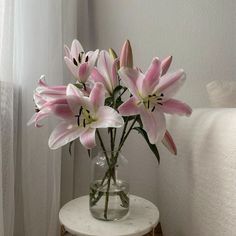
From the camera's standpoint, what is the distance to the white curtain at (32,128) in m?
0.90

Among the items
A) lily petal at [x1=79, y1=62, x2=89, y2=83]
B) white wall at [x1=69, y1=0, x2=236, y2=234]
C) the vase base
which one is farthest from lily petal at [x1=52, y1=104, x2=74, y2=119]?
white wall at [x1=69, y1=0, x2=236, y2=234]

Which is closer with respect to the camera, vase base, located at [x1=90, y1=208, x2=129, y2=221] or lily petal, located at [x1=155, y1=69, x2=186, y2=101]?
lily petal, located at [x1=155, y1=69, x2=186, y2=101]

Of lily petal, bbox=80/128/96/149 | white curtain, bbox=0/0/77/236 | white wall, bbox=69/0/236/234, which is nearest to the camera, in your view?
lily petal, bbox=80/128/96/149

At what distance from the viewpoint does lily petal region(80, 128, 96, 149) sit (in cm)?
56

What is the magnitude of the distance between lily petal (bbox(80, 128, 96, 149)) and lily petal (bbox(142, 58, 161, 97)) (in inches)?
5.6

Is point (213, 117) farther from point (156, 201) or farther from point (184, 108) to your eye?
point (156, 201)

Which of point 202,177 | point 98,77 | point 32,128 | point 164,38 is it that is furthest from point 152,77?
point 164,38

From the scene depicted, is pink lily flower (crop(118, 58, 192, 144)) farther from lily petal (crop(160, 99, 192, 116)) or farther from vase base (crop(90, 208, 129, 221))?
vase base (crop(90, 208, 129, 221))

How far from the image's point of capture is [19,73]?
926 millimetres

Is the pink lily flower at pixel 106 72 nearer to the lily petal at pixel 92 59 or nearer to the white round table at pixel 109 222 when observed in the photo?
the lily petal at pixel 92 59

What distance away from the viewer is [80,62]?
68 centimetres

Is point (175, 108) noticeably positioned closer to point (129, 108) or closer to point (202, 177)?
point (129, 108)

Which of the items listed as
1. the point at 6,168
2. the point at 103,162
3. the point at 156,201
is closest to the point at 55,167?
the point at 6,168

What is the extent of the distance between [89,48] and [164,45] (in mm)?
339
